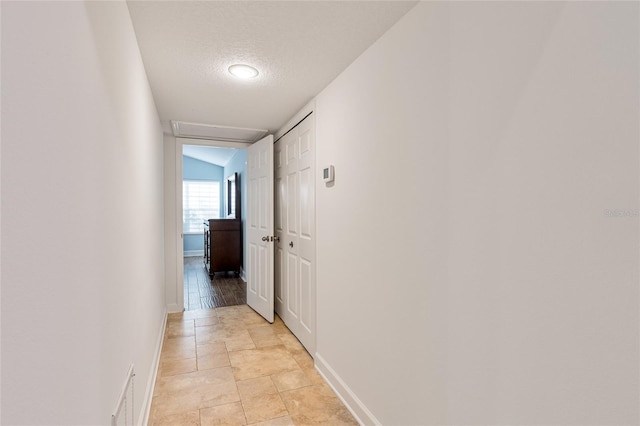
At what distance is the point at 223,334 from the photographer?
3.19m

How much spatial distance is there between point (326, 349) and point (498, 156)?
1.88m

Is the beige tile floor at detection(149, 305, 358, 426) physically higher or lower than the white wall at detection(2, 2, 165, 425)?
lower

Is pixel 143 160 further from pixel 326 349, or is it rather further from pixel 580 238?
pixel 580 238

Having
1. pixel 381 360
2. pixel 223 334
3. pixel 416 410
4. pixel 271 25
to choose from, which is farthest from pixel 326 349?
pixel 271 25

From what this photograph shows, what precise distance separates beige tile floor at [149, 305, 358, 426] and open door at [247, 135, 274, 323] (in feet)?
1.40

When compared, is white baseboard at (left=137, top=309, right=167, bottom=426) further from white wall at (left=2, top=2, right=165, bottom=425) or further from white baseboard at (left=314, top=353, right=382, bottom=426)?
white baseboard at (left=314, top=353, right=382, bottom=426)

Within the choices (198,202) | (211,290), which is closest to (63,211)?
(211,290)

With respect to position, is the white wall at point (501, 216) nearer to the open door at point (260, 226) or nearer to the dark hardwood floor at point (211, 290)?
the open door at point (260, 226)

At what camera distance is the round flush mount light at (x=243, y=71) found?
2.06 meters

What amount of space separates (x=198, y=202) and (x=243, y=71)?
731cm

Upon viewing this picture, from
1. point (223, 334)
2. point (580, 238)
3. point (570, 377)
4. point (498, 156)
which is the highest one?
point (498, 156)

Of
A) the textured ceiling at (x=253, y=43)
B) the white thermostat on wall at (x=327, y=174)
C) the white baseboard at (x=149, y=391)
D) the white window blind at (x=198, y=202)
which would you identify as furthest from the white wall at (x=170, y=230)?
the white window blind at (x=198, y=202)

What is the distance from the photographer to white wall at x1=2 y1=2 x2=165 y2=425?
0.53 metres

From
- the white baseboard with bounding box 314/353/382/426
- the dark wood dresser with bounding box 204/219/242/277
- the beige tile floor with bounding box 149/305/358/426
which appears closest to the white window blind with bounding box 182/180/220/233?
the dark wood dresser with bounding box 204/219/242/277
